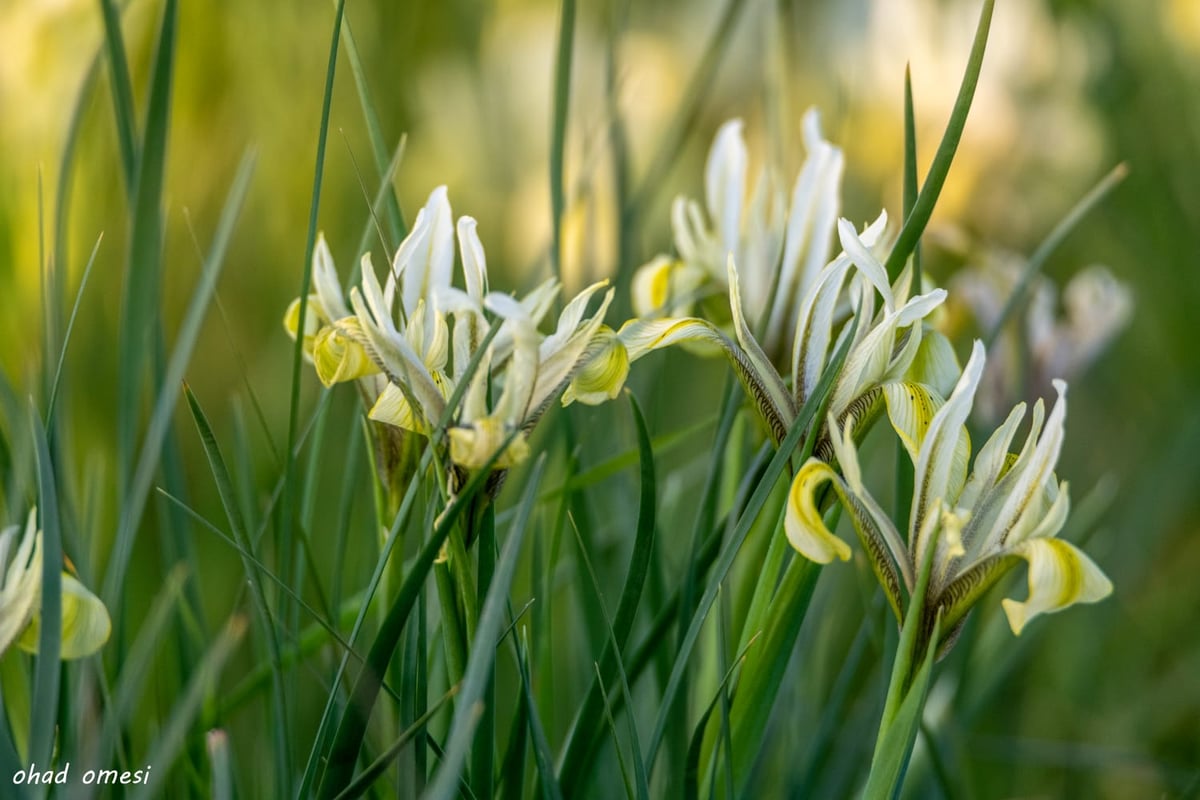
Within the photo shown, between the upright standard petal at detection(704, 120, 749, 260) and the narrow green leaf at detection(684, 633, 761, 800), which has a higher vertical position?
the upright standard petal at detection(704, 120, 749, 260)

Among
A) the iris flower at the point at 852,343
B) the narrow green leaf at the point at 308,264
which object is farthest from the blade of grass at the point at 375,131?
the iris flower at the point at 852,343

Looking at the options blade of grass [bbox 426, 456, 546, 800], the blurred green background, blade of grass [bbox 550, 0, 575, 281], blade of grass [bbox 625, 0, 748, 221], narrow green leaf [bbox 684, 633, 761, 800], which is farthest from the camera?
the blurred green background

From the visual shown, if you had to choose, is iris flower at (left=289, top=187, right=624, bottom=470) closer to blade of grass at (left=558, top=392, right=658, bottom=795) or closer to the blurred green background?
blade of grass at (left=558, top=392, right=658, bottom=795)

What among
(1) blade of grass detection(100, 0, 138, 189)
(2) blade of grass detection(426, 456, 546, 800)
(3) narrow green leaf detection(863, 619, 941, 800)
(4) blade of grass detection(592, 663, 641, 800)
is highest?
(1) blade of grass detection(100, 0, 138, 189)

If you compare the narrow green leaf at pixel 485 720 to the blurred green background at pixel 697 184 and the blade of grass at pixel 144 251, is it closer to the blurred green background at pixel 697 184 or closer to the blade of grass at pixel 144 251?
the blade of grass at pixel 144 251

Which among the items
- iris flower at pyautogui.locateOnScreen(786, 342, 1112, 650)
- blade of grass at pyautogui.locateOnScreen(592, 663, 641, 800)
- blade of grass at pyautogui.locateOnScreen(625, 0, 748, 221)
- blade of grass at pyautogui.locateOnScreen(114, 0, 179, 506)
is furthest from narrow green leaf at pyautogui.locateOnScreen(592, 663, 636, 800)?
blade of grass at pyautogui.locateOnScreen(625, 0, 748, 221)

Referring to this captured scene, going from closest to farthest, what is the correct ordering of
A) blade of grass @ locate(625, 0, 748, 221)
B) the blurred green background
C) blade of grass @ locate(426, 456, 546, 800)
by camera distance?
blade of grass @ locate(426, 456, 546, 800) < blade of grass @ locate(625, 0, 748, 221) < the blurred green background

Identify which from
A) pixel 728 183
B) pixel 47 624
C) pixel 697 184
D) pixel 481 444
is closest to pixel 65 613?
pixel 47 624

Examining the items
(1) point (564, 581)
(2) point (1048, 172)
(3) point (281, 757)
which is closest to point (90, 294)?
(1) point (564, 581)
